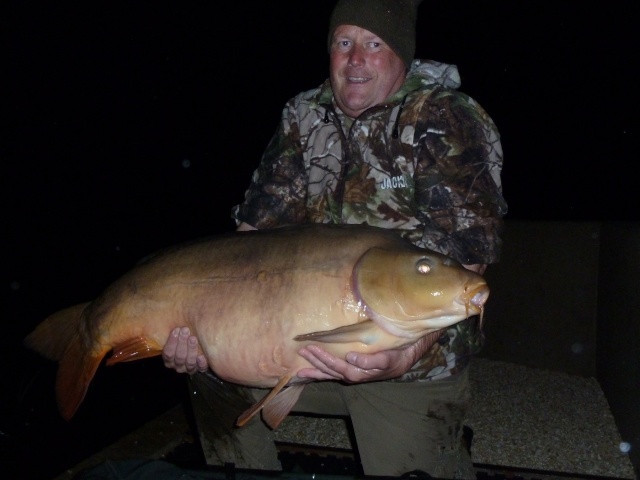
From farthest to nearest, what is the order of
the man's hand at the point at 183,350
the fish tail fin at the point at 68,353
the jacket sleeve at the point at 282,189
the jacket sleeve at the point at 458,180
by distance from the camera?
1. the jacket sleeve at the point at 282,189
2. the jacket sleeve at the point at 458,180
3. the fish tail fin at the point at 68,353
4. the man's hand at the point at 183,350

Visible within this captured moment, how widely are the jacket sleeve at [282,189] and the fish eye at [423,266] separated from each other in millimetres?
1198

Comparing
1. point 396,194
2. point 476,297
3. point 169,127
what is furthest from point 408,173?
point 169,127

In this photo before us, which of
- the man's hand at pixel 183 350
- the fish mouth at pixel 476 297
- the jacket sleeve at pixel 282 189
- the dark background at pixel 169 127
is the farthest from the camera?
the dark background at pixel 169 127

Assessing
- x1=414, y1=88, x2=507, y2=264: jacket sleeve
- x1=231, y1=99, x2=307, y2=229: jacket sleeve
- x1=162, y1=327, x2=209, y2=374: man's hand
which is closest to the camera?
x1=162, y1=327, x2=209, y2=374: man's hand

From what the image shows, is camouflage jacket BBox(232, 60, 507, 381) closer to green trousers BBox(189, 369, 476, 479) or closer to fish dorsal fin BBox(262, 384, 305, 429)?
green trousers BBox(189, 369, 476, 479)

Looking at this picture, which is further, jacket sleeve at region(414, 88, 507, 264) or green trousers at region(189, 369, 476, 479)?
green trousers at region(189, 369, 476, 479)

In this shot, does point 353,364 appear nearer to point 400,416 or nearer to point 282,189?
point 400,416

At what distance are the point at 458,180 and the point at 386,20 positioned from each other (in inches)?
30.7

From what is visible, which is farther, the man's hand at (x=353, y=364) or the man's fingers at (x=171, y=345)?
the man's fingers at (x=171, y=345)

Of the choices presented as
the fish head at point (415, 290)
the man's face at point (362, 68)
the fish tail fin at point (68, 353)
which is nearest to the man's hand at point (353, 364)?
the fish head at point (415, 290)

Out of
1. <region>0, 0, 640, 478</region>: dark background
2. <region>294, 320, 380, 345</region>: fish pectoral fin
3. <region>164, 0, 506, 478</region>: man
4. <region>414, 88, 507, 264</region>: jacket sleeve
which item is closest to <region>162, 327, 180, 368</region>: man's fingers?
<region>164, 0, 506, 478</region>: man

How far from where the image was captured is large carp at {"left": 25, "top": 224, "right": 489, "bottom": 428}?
1926mm

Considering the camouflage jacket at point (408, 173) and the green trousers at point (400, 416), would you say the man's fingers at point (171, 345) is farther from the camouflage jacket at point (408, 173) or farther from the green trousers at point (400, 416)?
the camouflage jacket at point (408, 173)

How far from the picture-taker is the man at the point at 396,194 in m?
2.55
